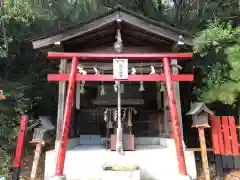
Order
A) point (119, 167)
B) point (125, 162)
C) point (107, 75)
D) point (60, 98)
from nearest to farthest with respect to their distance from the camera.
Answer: point (119, 167)
point (107, 75)
point (125, 162)
point (60, 98)

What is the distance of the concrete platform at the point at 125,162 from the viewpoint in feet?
23.5

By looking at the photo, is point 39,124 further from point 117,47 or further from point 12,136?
point 117,47

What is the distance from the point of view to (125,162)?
7.15 metres

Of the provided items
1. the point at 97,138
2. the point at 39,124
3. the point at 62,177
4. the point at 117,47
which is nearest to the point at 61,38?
the point at 117,47

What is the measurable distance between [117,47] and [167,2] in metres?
6.26

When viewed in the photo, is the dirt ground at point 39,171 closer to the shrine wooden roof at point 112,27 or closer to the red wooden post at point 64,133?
the red wooden post at point 64,133

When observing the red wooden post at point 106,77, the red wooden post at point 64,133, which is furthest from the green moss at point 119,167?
the red wooden post at point 106,77

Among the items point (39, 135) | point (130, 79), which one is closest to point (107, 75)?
point (130, 79)

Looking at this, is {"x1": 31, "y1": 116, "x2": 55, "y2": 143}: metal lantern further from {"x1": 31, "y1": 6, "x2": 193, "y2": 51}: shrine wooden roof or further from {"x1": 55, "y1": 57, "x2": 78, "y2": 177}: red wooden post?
{"x1": 31, "y1": 6, "x2": 193, "y2": 51}: shrine wooden roof

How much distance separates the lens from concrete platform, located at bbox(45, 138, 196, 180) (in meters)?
7.17

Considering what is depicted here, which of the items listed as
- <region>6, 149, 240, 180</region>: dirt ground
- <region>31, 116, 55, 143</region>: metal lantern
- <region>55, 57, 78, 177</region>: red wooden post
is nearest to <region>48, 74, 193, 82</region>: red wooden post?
<region>55, 57, 78, 177</region>: red wooden post

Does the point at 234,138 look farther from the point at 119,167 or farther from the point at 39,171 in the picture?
the point at 39,171

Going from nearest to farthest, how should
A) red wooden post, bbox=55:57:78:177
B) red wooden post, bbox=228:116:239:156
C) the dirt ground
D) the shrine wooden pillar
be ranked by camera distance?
1. red wooden post, bbox=55:57:78:177
2. red wooden post, bbox=228:116:239:156
3. the dirt ground
4. the shrine wooden pillar

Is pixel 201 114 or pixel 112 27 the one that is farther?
pixel 112 27
